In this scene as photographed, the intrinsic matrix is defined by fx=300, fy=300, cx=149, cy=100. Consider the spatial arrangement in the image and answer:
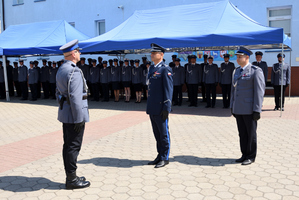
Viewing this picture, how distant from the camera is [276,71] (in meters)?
10.1

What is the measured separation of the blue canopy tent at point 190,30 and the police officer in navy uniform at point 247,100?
452cm

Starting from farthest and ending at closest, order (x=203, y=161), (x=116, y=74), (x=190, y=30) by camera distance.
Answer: (x=116, y=74) → (x=190, y=30) → (x=203, y=161)

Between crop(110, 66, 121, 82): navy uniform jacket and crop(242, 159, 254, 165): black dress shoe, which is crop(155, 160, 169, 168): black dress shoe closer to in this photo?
crop(242, 159, 254, 165): black dress shoe

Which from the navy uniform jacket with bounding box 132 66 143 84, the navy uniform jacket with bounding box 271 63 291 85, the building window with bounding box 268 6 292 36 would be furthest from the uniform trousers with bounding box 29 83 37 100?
the building window with bounding box 268 6 292 36

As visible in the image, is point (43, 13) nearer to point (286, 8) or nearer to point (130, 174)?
point (286, 8)

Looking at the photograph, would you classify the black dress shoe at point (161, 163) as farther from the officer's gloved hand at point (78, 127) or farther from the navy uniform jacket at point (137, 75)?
the navy uniform jacket at point (137, 75)

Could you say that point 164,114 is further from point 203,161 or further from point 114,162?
point 114,162

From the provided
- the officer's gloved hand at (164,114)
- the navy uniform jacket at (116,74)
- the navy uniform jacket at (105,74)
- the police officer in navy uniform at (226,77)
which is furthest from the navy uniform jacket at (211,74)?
the officer's gloved hand at (164,114)

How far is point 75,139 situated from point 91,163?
1221 millimetres

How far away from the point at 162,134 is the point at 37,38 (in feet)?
39.4

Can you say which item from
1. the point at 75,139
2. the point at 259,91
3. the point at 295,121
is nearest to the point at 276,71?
the point at 295,121

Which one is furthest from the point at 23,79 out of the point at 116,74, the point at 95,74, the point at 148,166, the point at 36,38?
the point at 148,166

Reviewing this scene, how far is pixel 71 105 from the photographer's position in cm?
359

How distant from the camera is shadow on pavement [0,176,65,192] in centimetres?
385
